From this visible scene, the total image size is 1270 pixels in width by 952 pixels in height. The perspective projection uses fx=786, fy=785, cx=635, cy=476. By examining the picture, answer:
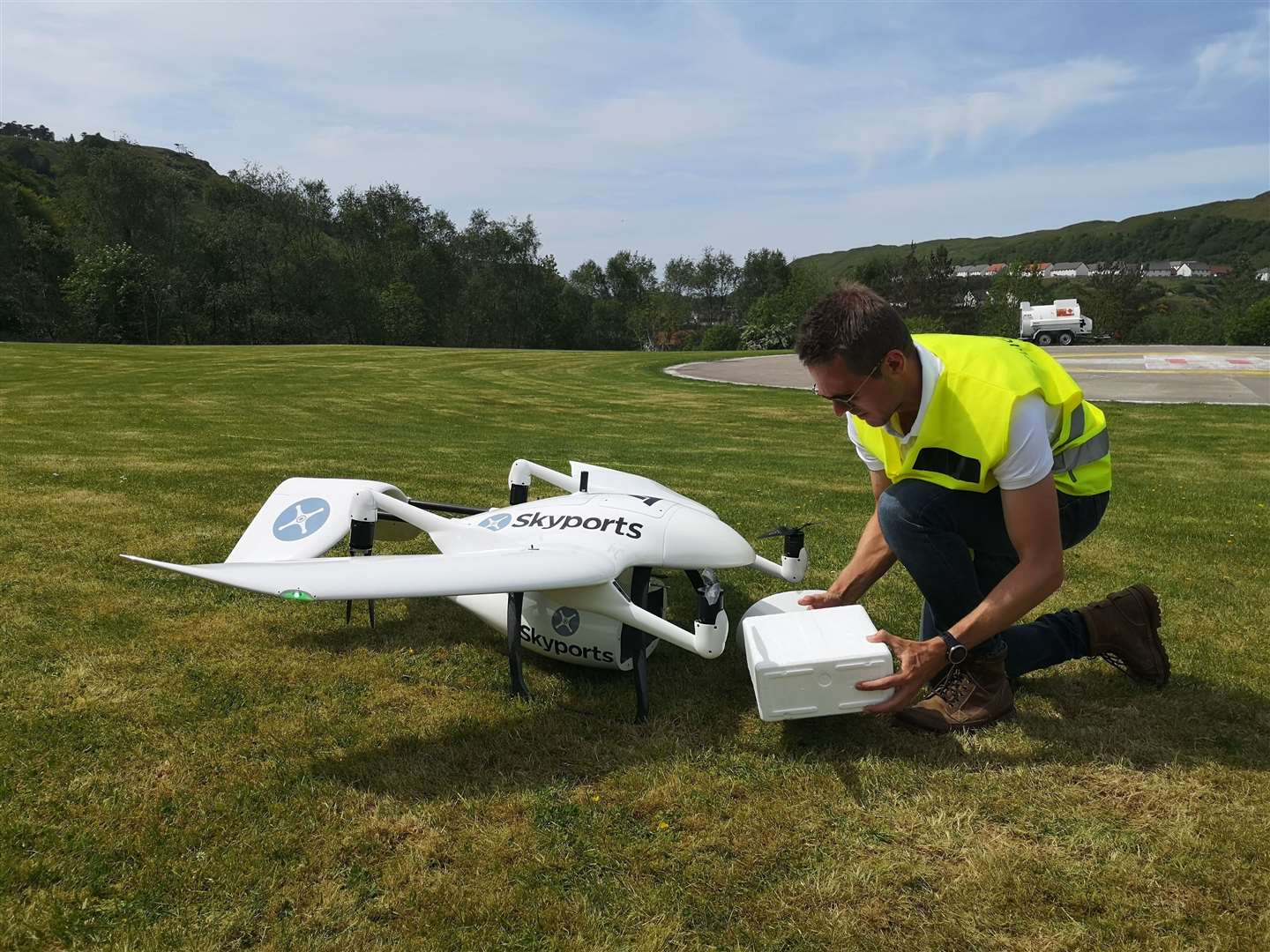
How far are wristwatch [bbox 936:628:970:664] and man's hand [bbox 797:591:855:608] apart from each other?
832mm

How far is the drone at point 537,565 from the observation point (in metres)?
3.56

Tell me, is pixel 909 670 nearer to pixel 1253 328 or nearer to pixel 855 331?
pixel 855 331

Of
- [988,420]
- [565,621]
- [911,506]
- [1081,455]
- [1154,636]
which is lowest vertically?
[1154,636]

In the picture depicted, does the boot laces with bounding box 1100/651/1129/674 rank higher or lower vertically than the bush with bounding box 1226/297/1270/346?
lower

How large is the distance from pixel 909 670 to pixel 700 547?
122 cm

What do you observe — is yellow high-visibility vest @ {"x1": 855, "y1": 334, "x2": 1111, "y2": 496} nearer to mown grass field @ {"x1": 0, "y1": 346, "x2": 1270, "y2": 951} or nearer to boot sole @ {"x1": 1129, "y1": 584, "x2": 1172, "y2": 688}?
boot sole @ {"x1": 1129, "y1": 584, "x2": 1172, "y2": 688}

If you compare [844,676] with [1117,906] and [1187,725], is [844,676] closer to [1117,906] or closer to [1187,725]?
[1117,906]

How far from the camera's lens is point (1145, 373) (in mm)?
26203

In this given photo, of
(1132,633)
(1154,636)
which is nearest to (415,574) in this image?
(1132,633)

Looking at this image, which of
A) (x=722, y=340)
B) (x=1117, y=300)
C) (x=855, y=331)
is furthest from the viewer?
(x=1117, y=300)

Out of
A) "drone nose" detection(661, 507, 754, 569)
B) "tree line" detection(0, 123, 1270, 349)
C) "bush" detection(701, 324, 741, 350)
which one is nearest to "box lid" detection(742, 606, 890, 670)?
"drone nose" detection(661, 507, 754, 569)

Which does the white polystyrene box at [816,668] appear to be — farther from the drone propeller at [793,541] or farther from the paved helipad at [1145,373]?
the paved helipad at [1145,373]

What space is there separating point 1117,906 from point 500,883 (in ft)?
7.16

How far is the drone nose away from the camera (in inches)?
164
